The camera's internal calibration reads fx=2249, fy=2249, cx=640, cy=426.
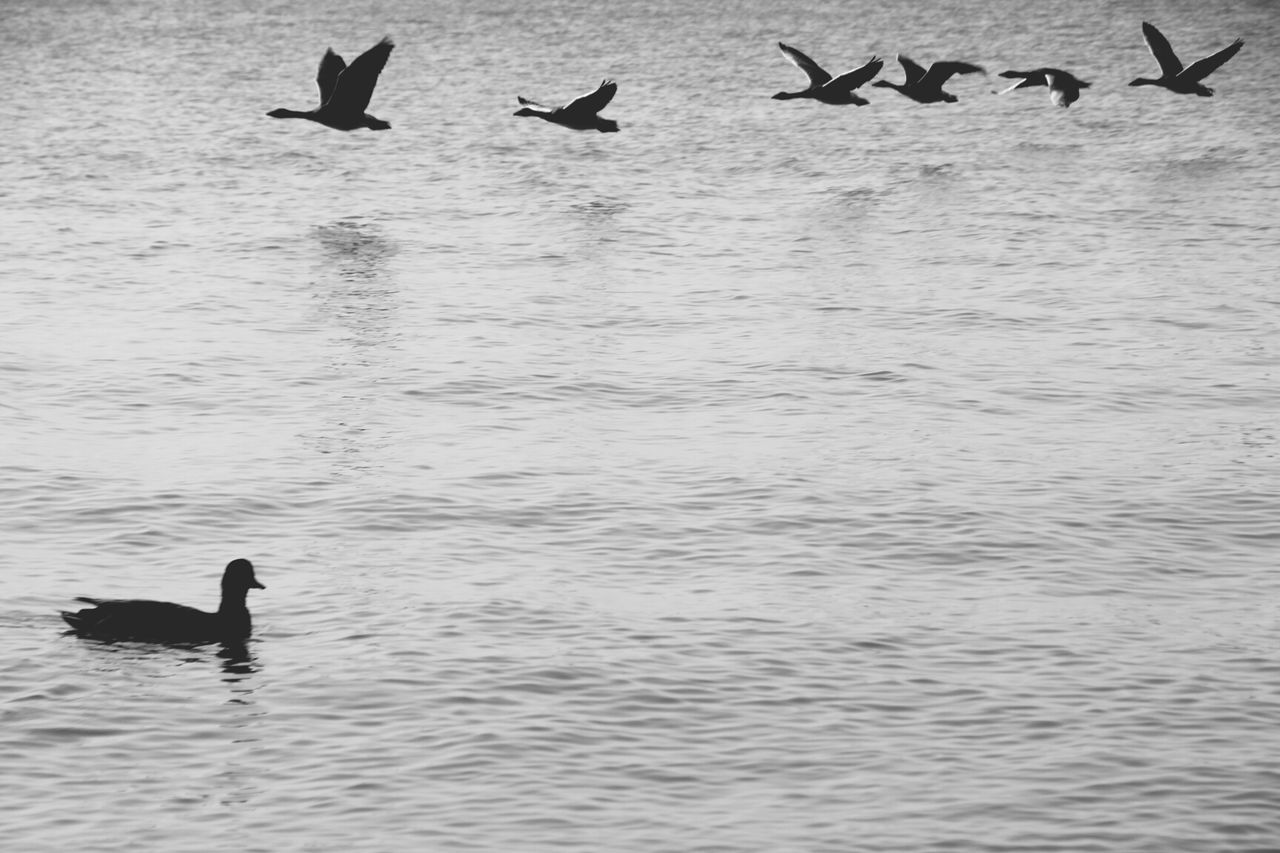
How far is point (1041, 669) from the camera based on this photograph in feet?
53.4

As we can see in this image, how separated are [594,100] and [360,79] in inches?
125

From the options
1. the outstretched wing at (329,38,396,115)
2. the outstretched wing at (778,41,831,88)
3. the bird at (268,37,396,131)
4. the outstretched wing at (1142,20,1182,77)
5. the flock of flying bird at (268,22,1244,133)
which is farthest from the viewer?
the outstretched wing at (1142,20,1182,77)

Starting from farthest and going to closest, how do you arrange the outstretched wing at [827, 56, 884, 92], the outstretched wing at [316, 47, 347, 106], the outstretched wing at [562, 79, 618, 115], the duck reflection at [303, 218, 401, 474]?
the outstretched wing at [827, 56, 884, 92] < the outstretched wing at [316, 47, 347, 106] < the outstretched wing at [562, 79, 618, 115] < the duck reflection at [303, 218, 401, 474]

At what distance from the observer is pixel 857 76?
108ft

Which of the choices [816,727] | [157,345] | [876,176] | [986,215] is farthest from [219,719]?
[876,176]

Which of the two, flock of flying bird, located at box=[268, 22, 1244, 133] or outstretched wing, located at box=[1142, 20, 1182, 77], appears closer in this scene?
flock of flying bird, located at box=[268, 22, 1244, 133]

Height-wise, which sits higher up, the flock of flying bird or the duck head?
the flock of flying bird

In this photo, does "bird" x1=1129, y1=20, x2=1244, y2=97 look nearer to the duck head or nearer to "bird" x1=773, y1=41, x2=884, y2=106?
"bird" x1=773, y1=41, x2=884, y2=106

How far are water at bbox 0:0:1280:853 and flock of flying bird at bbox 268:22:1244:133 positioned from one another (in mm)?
2515

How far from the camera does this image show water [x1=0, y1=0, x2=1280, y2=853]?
1415cm

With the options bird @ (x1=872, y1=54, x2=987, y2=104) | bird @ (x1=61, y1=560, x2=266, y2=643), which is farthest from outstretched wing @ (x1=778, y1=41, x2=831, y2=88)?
bird @ (x1=61, y1=560, x2=266, y2=643)

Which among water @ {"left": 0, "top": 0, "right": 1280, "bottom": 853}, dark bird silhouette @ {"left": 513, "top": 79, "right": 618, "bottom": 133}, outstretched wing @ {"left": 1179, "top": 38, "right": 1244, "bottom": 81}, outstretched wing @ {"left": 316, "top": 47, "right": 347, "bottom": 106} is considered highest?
outstretched wing @ {"left": 316, "top": 47, "right": 347, "bottom": 106}

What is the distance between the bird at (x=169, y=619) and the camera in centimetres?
1636

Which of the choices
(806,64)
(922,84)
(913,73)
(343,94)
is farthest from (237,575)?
(913,73)
